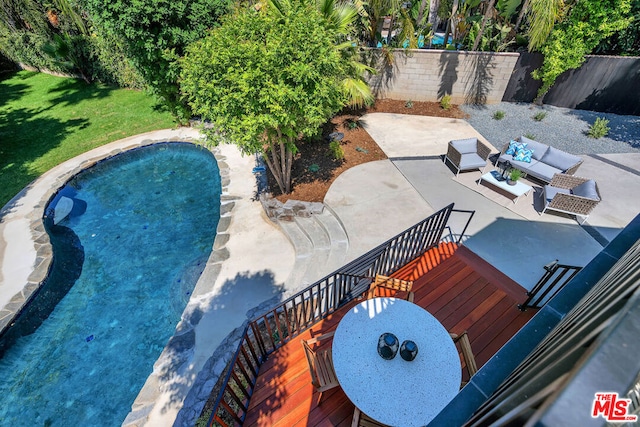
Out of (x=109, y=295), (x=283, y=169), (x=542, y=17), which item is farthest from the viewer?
(x=542, y=17)

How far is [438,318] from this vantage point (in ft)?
17.9

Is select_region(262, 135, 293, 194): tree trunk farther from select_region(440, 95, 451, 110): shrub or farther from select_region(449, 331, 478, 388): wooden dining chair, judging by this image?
select_region(440, 95, 451, 110): shrub

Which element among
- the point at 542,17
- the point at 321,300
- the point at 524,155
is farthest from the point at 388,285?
the point at 542,17

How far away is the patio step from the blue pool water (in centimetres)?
290

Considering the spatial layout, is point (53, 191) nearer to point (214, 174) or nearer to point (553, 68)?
point (214, 174)

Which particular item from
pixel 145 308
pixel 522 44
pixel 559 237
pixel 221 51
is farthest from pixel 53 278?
pixel 522 44

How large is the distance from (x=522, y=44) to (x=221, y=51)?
15.1m

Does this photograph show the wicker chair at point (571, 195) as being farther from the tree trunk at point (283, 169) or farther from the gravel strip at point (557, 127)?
the tree trunk at point (283, 169)

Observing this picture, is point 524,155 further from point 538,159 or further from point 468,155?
point 468,155

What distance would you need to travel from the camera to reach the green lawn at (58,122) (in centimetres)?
1269

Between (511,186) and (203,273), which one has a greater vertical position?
(511,186)

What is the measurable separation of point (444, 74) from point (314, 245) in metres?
12.0

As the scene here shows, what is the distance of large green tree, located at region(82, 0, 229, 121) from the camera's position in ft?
31.1

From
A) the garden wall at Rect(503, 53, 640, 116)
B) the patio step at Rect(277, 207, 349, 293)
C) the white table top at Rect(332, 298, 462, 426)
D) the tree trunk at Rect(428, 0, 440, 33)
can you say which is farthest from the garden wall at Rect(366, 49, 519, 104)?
the white table top at Rect(332, 298, 462, 426)
